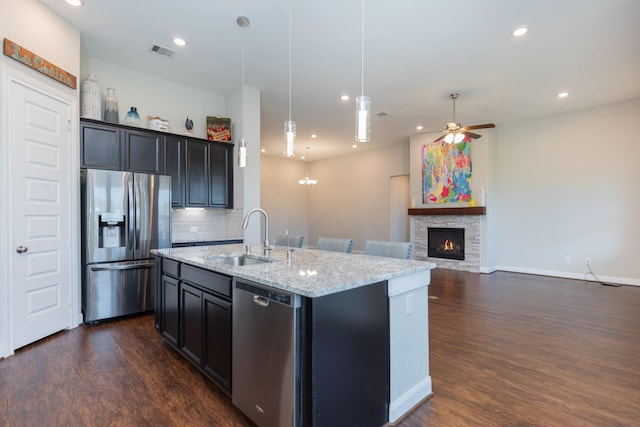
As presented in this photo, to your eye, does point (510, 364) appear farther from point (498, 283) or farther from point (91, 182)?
point (91, 182)

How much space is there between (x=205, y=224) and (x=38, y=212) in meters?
2.29

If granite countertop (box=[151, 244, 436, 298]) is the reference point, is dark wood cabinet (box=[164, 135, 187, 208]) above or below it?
above

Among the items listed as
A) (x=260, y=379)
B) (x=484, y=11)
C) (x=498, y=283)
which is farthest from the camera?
(x=498, y=283)

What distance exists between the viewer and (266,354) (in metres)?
1.64

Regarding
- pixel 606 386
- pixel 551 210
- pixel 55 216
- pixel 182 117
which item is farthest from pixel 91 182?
pixel 551 210

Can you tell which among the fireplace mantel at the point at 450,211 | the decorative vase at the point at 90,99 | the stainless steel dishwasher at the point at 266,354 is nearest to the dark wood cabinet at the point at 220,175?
the decorative vase at the point at 90,99

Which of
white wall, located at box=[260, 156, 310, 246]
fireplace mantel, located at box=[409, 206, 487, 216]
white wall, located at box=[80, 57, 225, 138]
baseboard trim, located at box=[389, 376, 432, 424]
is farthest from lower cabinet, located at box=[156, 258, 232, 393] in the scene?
white wall, located at box=[260, 156, 310, 246]

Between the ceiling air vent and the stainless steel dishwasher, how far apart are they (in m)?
3.39

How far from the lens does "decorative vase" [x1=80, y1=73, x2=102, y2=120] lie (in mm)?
3711

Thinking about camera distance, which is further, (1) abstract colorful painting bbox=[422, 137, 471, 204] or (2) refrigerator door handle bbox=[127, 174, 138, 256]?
(1) abstract colorful painting bbox=[422, 137, 471, 204]

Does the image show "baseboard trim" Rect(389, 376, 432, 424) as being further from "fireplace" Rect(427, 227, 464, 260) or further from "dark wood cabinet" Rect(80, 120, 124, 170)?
"fireplace" Rect(427, 227, 464, 260)

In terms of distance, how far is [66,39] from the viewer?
3346 millimetres

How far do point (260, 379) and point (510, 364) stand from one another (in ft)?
6.75

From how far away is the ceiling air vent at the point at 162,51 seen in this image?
3.79 metres
